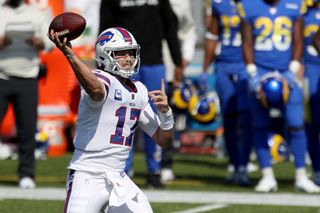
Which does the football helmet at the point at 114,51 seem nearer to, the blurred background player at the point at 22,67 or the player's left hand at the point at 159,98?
the player's left hand at the point at 159,98

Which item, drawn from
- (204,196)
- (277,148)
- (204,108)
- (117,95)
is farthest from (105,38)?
(204,108)

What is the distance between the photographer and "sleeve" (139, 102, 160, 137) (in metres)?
6.98

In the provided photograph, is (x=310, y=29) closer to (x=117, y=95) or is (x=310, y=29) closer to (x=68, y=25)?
(x=117, y=95)

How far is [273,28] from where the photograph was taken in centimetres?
1072

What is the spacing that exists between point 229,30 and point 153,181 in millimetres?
2007

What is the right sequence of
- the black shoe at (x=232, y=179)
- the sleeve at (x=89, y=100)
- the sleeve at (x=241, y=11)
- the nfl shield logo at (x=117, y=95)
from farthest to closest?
the black shoe at (x=232, y=179) → the sleeve at (x=241, y=11) → the nfl shield logo at (x=117, y=95) → the sleeve at (x=89, y=100)

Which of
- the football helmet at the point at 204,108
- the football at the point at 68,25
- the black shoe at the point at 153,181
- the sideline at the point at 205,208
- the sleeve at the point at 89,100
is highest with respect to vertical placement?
the football at the point at 68,25

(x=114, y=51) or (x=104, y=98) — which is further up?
(x=114, y=51)

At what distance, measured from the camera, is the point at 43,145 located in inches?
596

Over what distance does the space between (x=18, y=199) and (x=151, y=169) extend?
1526 millimetres

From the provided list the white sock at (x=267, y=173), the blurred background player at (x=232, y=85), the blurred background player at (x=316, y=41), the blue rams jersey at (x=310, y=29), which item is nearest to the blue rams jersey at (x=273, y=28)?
the blurred background player at (x=316, y=41)

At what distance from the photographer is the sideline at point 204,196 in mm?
9680

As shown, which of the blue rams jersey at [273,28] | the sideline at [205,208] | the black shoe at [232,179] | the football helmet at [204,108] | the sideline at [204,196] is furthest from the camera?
the football helmet at [204,108]

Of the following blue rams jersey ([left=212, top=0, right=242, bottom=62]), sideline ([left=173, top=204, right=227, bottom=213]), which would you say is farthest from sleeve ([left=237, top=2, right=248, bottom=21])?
sideline ([left=173, top=204, right=227, bottom=213])
